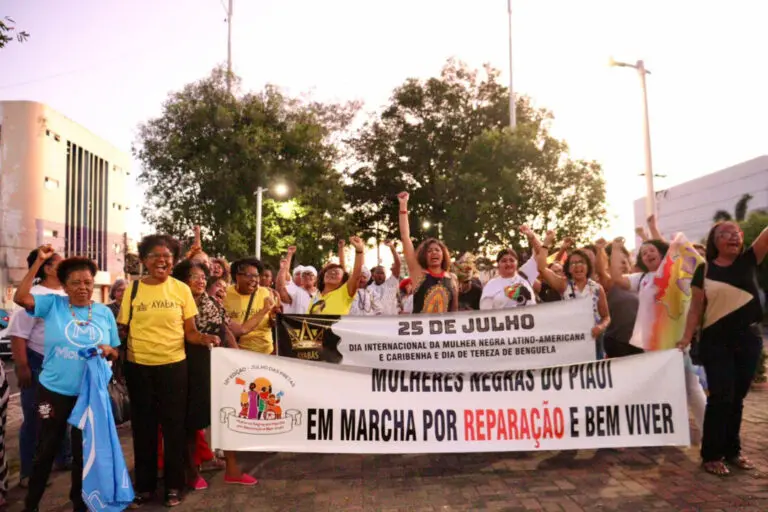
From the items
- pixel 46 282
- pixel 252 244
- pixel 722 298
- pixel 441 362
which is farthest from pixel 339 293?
pixel 252 244

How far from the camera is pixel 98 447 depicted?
4.34 meters

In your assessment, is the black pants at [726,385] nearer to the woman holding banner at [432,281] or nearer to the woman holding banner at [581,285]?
the woman holding banner at [581,285]

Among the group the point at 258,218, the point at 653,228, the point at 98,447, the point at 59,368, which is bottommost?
the point at 98,447

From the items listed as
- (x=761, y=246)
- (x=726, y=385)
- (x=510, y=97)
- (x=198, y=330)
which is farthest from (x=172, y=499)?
(x=510, y=97)

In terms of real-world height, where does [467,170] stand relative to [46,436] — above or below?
above

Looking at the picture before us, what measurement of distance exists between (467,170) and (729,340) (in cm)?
2266

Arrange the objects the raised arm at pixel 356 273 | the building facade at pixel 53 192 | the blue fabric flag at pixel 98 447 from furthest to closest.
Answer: the building facade at pixel 53 192, the raised arm at pixel 356 273, the blue fabric flag at pixel 98 447

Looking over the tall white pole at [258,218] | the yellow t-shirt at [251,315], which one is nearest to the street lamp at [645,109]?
the yellow t-shirt at [251,315]

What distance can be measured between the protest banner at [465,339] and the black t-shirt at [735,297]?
1042mm

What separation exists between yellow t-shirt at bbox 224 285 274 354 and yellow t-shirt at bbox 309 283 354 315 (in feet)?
3.18

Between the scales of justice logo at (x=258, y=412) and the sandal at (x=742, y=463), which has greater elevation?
the scales of justice logo at (x=258, y=412)

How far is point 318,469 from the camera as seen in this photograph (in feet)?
18.0

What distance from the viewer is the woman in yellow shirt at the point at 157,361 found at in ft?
15.3

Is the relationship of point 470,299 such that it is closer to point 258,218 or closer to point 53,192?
point 258,218
